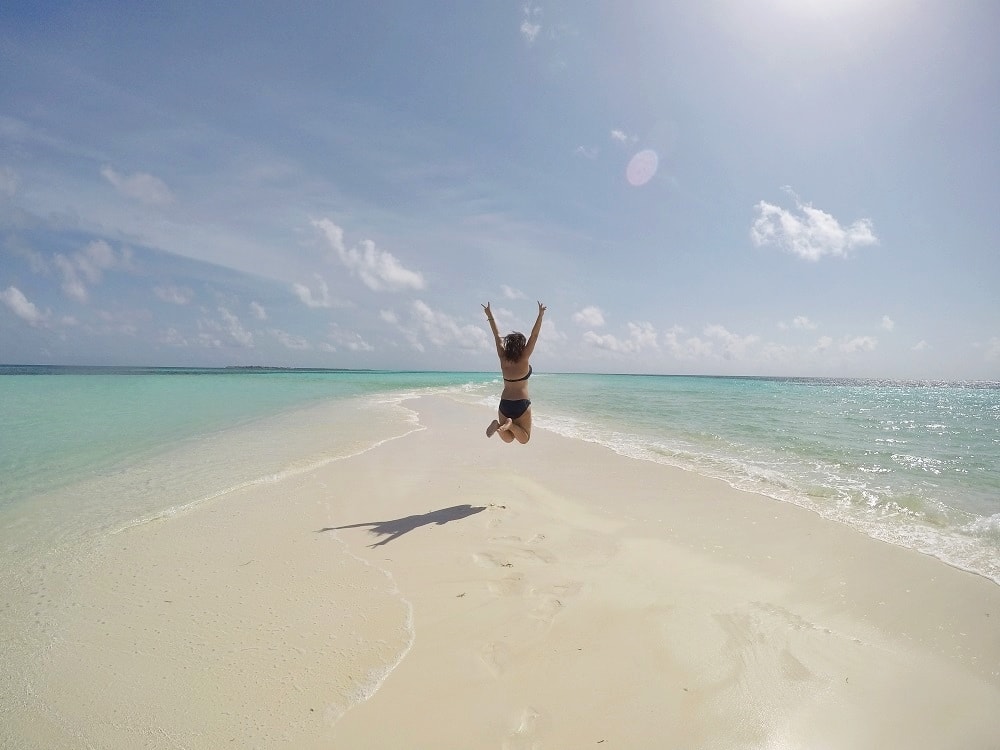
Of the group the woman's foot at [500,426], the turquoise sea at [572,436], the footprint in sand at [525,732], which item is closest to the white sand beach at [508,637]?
the footprint in sand at [525,732]

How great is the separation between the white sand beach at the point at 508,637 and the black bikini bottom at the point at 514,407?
153 centimetres

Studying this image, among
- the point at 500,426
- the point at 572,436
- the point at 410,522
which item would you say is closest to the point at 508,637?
the point at 410,522

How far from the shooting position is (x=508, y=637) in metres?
3.73

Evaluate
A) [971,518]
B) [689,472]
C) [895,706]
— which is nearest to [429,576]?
[895,706]

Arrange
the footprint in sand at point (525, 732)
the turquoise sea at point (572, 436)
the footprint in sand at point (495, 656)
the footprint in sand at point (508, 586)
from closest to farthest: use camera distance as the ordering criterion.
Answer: the footprint in sand at point (525, 732), the footprint in sand at point (495, 656), the footprint in sand at point (508, 586), the turquoise sea at point (572, 436)

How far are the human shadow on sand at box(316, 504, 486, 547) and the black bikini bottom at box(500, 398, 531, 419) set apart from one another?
1517 mm

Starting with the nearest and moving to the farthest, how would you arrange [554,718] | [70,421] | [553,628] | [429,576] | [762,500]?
1. [554,718]
2. [553,628]
3. [429,576]
4. [762,500]
5. [70,421]

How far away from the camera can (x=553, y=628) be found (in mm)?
3854

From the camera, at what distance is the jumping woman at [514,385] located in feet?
22.6

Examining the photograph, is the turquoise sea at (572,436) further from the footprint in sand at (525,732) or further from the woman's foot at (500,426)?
the footprint in sand at (525,732)

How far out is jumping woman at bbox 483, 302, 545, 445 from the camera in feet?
22.6

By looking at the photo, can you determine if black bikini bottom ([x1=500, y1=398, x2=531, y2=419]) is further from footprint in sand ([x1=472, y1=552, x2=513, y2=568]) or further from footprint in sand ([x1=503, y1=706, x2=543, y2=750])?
footprint in sand ([x1=503, y1=706, x2=543, y2=750])

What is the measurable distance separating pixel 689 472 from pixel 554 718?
7542 millimetres

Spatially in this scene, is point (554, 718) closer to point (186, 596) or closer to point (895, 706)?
point (895, 706)
